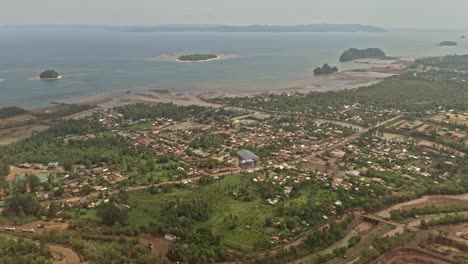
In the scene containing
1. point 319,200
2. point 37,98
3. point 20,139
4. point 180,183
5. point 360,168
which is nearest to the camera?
point 319,200

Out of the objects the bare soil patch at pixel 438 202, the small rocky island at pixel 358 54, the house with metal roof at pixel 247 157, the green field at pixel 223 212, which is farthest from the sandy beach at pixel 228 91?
the bare soil patch at pixel 438 202

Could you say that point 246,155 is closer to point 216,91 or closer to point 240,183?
point 240,183

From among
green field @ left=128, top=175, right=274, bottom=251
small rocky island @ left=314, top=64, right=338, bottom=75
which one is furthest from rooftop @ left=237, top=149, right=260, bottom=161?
small rocky island @ left=314, top=64, right=338, bottom=75

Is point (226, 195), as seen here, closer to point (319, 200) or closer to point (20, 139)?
point (319, 200)

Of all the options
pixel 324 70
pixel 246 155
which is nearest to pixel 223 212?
pixel 246 155

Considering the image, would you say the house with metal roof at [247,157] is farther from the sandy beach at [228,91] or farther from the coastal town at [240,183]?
the sandy beach at [228,91]

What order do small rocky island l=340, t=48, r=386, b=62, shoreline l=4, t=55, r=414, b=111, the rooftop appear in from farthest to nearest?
small rocky island l=340, t=48, r=386, b=62, shoreline l=4, t=55, r=414, b=111, the rooftop

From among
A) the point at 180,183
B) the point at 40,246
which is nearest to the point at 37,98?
the point at 180,183

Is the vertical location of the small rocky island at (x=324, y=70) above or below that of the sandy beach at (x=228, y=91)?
above

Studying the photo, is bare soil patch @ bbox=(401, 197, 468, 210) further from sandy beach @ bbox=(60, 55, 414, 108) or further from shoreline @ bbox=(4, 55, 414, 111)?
sandy beach @ bbox=(60, 55, 414, 108)
